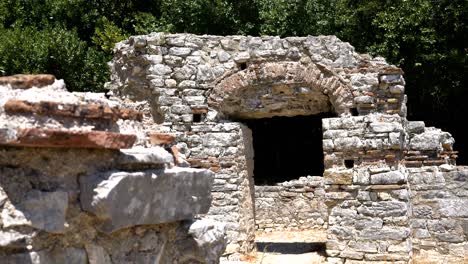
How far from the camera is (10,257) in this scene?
86.7 inches

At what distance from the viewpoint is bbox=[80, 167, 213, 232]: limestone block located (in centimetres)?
239

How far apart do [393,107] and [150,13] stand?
40.0 ft

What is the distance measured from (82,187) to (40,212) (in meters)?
0.22

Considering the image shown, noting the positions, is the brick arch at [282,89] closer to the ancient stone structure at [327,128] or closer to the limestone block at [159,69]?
the ancient stone structure at [327,128]

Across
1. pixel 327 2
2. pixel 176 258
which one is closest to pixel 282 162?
pixel 327 2

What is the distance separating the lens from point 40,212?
225 centimetres

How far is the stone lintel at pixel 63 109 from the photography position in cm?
230

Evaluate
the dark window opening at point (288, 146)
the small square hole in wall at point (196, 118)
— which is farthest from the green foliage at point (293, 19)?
the small square hole in wall at point (196, 118)

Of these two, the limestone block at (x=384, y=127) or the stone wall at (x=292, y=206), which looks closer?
the limestone block at (x=384, y=127)

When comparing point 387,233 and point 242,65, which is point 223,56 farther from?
point 387,233

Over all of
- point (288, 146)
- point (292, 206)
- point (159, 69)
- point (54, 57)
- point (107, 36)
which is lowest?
point (292, 206)

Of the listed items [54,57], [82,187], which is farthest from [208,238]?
[54,57]

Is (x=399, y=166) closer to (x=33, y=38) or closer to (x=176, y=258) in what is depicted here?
(x=176, y=258)

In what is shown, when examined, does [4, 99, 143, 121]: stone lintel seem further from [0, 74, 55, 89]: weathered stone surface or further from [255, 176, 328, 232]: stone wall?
[255, 176, 328, 232]: stone wall
